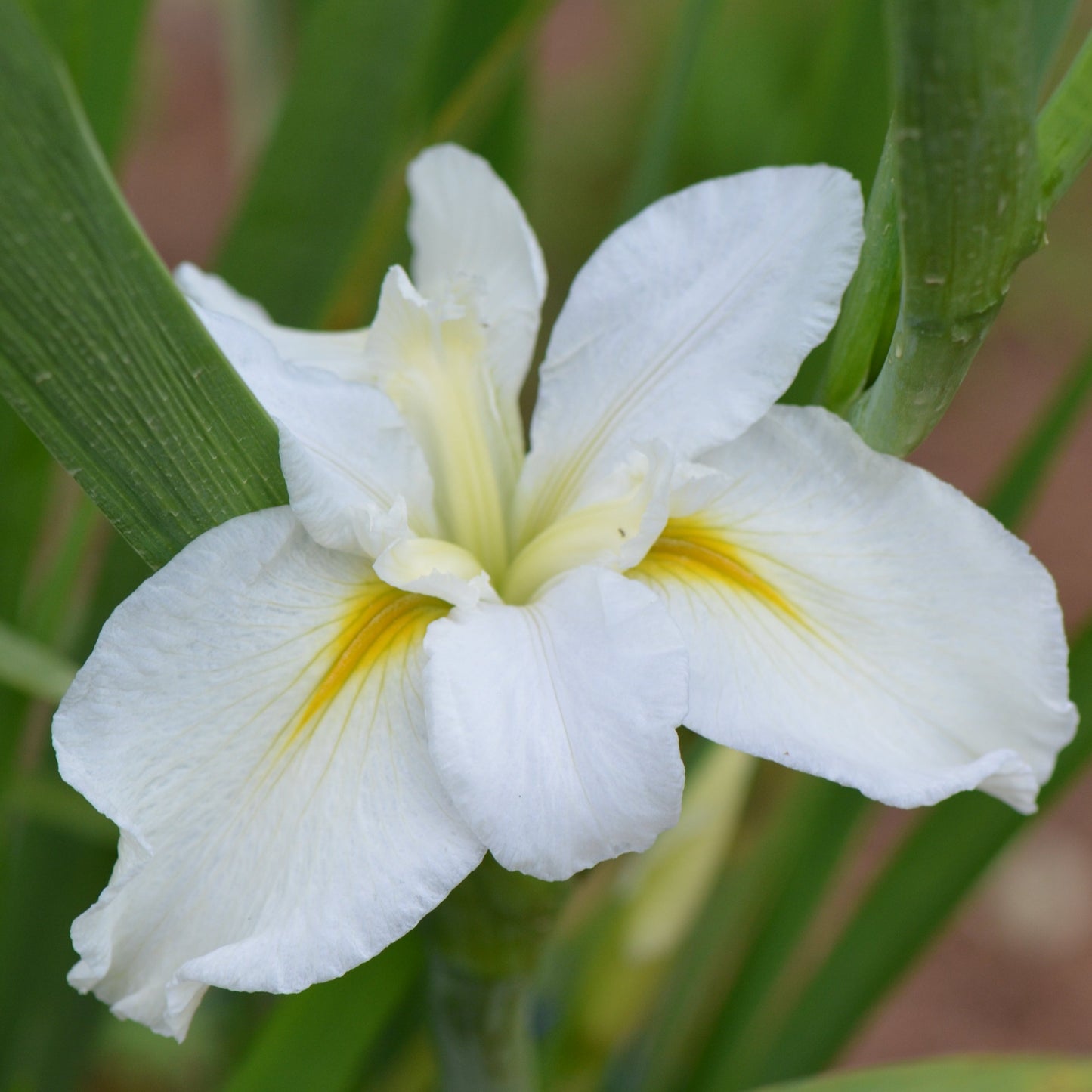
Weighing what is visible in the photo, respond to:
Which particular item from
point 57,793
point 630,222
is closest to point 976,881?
point 630,222

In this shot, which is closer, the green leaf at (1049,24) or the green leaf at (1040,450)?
the green leaf at (1049,24)

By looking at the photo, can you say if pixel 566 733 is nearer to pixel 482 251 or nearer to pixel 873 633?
pixel 873 633

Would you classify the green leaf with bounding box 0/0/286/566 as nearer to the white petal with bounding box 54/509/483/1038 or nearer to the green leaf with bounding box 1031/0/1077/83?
the white petal with bounding box 54/509/483/1038

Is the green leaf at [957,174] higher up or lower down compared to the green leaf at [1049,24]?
lower down

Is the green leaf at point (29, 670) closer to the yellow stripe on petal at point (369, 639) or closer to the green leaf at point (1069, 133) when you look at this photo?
the yellow stripe on petal at point (369, 639)

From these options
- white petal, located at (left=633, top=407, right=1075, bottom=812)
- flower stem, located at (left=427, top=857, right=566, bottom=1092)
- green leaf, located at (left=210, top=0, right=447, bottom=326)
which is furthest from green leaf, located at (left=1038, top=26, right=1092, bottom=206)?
green leaf, located at (left=210, top=0, right=447, bottom=326)

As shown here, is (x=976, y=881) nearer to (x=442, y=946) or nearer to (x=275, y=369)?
(x=442, y=946)

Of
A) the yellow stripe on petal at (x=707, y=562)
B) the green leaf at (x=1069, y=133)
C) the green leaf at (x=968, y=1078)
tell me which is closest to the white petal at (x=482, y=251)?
the yellow stripe on petal at (x=707, y=562)

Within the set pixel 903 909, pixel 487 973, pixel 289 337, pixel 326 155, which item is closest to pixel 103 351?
pixel 289 337
